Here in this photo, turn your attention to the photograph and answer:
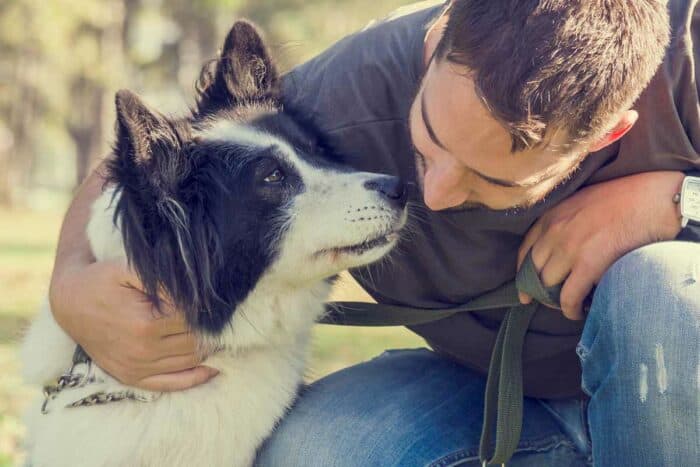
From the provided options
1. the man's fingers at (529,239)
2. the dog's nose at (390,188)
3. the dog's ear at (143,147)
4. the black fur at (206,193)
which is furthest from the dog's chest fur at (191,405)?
the man's fingers at (529,239)

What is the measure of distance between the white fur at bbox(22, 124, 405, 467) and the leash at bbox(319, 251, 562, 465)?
0.29m

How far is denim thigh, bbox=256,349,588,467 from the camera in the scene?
7.62 ft

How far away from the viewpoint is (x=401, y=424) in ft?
7.82

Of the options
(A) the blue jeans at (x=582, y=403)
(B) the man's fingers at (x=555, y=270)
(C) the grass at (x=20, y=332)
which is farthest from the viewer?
(C) the grass at (x=20, y=332)

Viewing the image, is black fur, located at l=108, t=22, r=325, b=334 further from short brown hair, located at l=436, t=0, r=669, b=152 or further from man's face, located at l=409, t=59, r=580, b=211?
short brown hair, located at l=436, t=0, r=669, b=152

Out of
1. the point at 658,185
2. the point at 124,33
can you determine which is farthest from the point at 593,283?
the point at 124,33

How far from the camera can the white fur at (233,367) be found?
2.27m

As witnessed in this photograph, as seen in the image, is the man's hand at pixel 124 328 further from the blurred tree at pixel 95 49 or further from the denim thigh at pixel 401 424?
the blurred tree at pixel 95 49

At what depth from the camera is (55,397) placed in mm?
2344

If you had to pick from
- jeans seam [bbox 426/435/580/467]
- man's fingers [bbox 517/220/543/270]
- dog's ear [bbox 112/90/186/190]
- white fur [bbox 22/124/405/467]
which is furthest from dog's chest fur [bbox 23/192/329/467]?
man's fingers [bbox 517/220/543/270]

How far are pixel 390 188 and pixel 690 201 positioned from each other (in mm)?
744

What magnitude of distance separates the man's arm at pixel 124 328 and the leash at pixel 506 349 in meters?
0.62

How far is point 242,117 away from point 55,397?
3.09ft

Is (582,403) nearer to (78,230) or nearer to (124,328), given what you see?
(124,328)
